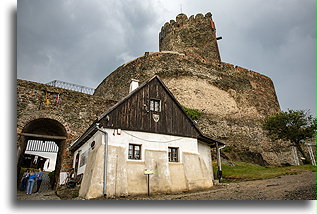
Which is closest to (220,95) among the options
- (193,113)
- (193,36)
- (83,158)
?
(193,113)

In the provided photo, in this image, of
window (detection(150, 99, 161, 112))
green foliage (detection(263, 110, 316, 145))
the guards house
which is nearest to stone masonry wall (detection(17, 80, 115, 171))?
the guards house

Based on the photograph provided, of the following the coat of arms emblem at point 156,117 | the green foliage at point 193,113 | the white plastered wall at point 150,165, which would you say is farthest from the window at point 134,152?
the green foliage at point 193,113

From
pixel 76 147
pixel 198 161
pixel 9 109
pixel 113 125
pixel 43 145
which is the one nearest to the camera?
pixel 9 109

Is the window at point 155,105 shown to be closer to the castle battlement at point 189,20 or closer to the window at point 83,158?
the window at point 83,158

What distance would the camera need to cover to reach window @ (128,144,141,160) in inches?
358

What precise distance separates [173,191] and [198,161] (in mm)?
2101

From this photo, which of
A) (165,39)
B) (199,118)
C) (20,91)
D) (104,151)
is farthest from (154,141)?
(165,39)

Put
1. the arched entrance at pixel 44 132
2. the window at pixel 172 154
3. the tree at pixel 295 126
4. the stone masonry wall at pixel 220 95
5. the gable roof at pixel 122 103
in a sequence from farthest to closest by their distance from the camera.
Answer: the stone masonry wall at pixel 220 95 < the tree at pixel 295 126 < the arched entrance at pixel 44 132 < the window at pixel 172 154 < the gable roof at pixel 122 103

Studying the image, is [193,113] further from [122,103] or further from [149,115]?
[122,103]

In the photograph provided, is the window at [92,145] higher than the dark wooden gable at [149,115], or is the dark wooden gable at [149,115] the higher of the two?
the dark wooden gable at [149,115]

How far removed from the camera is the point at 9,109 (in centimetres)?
518

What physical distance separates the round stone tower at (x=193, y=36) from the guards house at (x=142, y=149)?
17.9 metres

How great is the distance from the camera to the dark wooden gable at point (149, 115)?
9.28 meters

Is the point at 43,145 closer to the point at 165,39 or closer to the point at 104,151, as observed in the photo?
the point at 104,151
